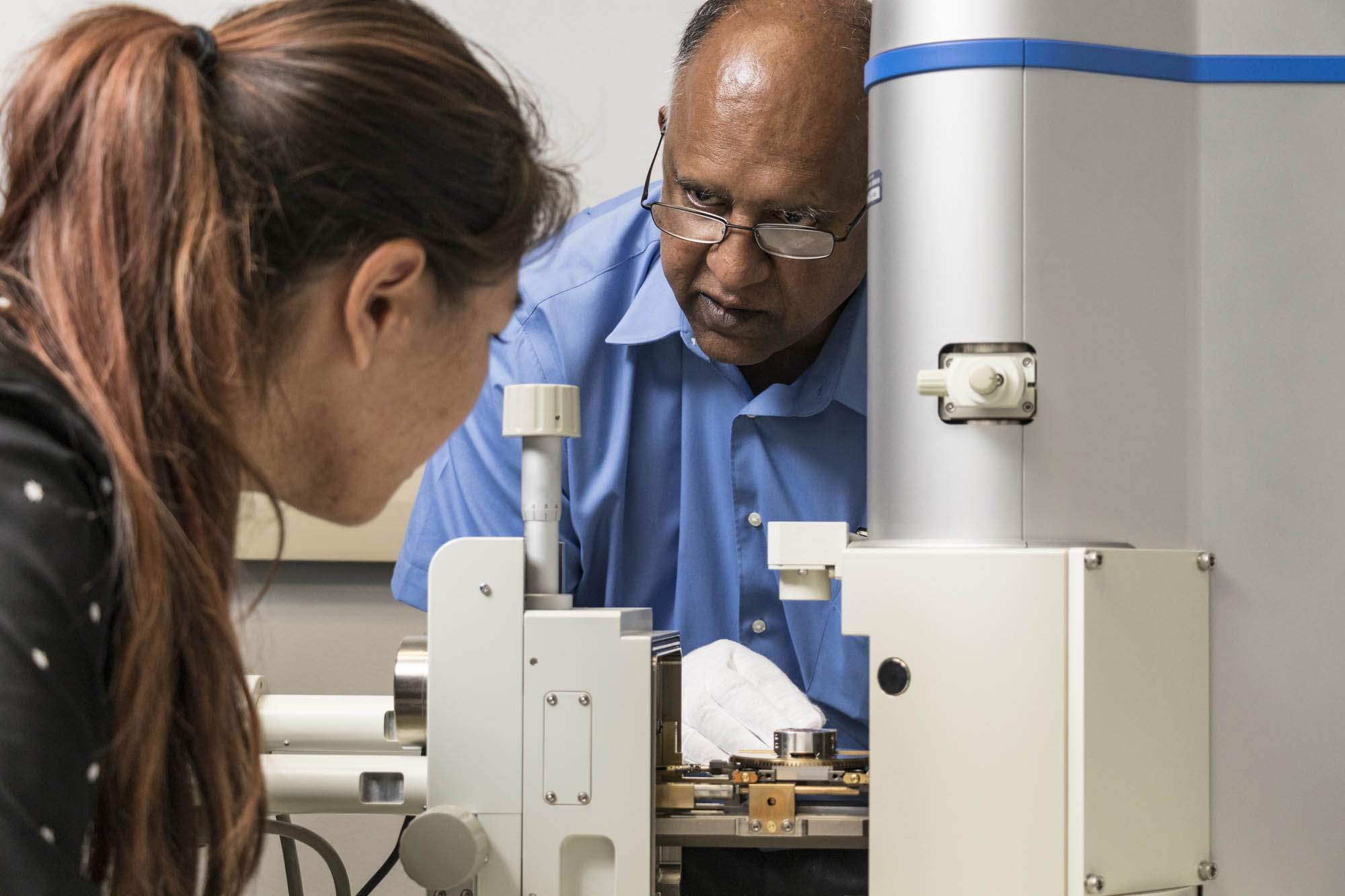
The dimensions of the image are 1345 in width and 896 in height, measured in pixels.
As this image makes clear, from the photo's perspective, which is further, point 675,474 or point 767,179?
point 675,474

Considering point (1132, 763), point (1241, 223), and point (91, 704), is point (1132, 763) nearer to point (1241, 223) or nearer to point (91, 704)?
point (1241, 223)

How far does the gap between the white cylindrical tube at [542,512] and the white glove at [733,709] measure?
193mm

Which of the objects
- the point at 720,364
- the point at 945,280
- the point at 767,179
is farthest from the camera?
the point at 720,364

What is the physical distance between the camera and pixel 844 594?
0.82 meters

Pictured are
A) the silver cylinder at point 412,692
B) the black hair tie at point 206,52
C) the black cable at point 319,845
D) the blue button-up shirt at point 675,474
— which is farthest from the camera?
the blue button-up shirt at point 675,474

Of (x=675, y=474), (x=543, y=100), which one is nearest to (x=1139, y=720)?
(x=675, y=474)

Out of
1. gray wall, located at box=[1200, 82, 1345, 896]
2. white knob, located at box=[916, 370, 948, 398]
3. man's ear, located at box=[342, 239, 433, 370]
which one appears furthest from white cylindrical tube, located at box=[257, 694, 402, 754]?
gray wall, located at box=[1200, 82, 1345, 896]

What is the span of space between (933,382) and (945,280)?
0.07m

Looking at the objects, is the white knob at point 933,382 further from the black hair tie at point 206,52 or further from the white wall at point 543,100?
the white wall at point 543,100

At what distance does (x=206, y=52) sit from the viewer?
27.5 inches

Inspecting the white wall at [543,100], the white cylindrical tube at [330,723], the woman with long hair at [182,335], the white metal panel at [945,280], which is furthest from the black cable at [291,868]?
the white metal panel at [945,280]

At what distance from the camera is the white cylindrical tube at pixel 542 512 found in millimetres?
945

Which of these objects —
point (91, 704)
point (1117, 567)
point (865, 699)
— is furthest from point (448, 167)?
point (865, 699)

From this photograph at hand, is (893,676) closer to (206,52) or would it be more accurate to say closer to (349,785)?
(349,785)
